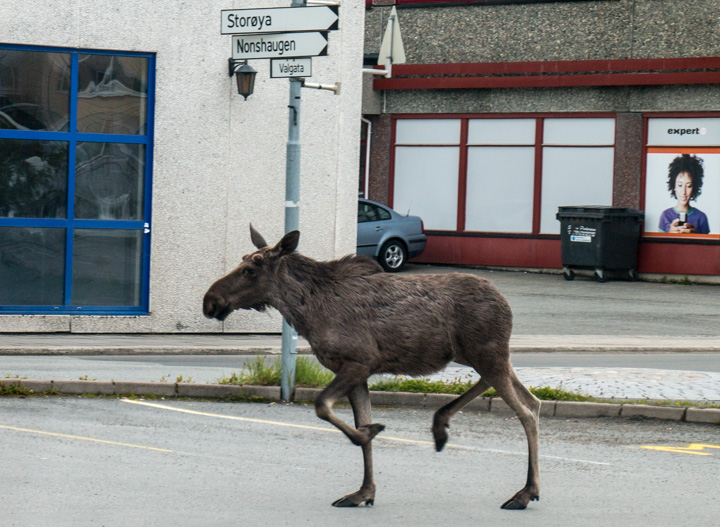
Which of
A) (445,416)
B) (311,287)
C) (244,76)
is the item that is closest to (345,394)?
(311,287)

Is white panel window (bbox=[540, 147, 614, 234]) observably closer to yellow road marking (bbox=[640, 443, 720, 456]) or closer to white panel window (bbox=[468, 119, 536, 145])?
white panel window (bbox=[468, 119, 536, 145])

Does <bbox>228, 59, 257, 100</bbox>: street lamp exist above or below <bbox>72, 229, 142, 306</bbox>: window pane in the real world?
above

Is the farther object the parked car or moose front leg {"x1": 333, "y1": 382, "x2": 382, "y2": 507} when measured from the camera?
the parked car

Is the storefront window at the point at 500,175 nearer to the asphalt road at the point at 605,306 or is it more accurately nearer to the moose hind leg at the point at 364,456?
the asphalt road at the point at 605,306

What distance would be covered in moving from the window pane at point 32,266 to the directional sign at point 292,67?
668 cm

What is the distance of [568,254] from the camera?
26016 millimetres

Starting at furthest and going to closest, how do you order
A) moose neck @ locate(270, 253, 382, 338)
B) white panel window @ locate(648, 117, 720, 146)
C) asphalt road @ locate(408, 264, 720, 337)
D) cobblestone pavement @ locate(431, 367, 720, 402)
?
white panel window @ locate(648, 117, 720, 146) < asphalt road @ locate(408, 264, 720, 337) < cobblestone pavement @ locate(431, 367, 720, 402) < moose neck @ locate(270, 253, 382, 338)

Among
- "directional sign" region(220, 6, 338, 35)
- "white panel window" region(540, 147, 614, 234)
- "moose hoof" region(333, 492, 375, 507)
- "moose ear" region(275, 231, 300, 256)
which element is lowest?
"moose hoof" region(333, 492, 375, 507)

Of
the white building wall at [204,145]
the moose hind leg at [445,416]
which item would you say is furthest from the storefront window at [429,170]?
the moose hind leg at [445,416]

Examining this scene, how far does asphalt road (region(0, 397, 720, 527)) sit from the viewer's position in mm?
6602

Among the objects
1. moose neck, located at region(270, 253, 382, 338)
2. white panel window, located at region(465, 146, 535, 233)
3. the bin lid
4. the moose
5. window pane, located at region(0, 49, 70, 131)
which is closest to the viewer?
the moose

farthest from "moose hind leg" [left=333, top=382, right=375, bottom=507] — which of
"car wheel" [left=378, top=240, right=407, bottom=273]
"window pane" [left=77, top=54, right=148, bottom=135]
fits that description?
"car wheel" [left=378, top=240, right=407, bottom=273]

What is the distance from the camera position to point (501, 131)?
91.9 feet

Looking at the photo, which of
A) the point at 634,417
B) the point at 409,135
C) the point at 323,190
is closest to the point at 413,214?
the point at 409,135
